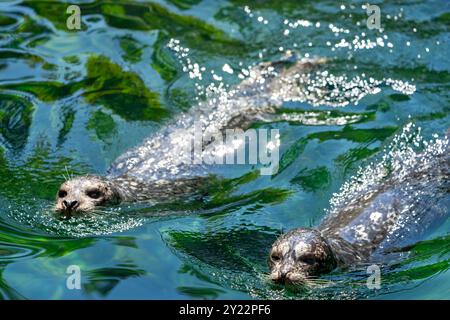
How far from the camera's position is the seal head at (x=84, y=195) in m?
10.9

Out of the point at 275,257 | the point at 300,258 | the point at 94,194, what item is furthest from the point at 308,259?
the point at 94,194

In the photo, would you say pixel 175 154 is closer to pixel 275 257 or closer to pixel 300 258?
pixel 275 257

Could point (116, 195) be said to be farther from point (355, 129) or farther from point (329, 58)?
point (329, 58)

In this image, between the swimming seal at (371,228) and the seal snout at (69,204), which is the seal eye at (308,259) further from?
the seal snout at (69,204)

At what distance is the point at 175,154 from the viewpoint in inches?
488

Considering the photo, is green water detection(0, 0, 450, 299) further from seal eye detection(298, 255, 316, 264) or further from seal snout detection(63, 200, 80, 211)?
seal eye detection(298, 255, 316, 264)

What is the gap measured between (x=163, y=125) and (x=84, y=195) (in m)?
2.48

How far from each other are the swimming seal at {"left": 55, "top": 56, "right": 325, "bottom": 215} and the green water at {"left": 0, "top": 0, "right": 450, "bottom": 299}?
0.78ft

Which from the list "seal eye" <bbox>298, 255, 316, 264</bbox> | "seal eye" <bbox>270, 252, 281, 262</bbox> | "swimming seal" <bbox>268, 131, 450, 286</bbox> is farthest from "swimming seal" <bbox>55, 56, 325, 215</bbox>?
"seal eye" <bbox>298, 255, 316, 264</bbox>

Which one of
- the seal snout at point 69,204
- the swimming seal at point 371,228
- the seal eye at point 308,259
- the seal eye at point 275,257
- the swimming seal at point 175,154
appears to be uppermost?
the swimming seal at point 175,154

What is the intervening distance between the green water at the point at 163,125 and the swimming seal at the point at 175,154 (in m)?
0.24

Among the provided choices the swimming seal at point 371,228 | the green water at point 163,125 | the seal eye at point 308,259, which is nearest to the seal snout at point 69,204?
the green water at point 163,125

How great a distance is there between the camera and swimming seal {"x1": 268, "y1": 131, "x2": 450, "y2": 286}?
9.45 m

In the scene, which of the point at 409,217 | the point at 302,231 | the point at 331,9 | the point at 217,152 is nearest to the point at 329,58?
the point at 331,9
